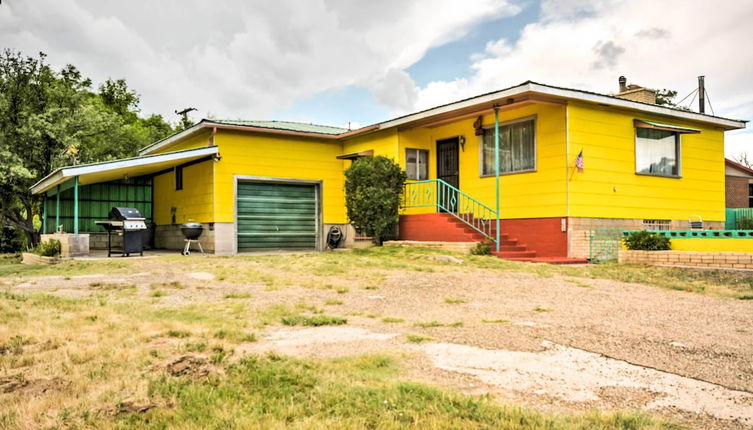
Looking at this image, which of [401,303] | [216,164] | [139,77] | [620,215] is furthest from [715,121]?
[139,77]

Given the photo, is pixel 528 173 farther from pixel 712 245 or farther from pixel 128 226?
pixel 128 226

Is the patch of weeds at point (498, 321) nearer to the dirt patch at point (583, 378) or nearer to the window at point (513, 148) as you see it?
the dirt patch at point (583, 378)

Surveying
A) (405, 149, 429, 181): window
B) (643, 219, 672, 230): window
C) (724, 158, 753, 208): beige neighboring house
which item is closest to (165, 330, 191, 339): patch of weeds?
(405, 149, 429, 181): window

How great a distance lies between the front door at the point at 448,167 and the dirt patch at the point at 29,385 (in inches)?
486

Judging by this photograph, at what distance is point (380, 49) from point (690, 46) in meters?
8.94

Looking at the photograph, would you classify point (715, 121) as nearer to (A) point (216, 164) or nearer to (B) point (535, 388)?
(A) point (216, 164)

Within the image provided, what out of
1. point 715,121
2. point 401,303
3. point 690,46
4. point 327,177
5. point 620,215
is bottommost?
point 401,303

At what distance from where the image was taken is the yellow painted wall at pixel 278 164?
1587 centimetres

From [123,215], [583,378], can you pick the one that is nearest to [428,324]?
[583,378]

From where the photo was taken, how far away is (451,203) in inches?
600

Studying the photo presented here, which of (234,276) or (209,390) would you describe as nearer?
(209,390)

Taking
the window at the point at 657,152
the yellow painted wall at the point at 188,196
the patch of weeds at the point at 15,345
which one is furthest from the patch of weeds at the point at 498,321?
the yellow painted wall at the point at 188,196

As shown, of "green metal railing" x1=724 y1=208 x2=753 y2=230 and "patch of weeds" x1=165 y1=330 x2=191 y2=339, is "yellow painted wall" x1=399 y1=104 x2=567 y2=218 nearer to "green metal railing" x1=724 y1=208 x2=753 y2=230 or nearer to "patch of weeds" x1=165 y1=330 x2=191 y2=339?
"green metal railing" x1=724 y1=208 x2=753 y2=230

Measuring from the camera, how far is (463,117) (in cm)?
1480
